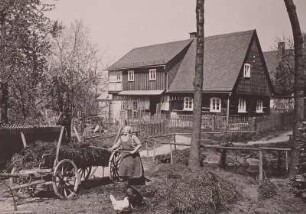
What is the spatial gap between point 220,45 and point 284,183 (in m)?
25.0

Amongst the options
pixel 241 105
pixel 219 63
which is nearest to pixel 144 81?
pixel 219 63

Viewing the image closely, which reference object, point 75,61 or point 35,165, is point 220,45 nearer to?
point 75,61

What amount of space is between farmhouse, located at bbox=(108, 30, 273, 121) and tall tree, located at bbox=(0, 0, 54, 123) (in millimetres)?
12161

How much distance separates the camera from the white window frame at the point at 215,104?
97.2ft

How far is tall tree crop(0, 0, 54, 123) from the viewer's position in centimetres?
1462

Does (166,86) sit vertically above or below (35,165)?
above

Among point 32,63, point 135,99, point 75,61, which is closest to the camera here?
point 32,63

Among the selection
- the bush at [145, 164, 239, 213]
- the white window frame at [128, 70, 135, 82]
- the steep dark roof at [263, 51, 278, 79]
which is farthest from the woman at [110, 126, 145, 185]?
the steep dark roof at [263, 51, 278, 79]

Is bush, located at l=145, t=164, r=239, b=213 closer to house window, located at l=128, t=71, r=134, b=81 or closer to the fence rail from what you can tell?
the fence rail

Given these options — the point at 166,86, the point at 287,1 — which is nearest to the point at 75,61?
the point at 166,86

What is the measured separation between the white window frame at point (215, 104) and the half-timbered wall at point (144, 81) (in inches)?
239

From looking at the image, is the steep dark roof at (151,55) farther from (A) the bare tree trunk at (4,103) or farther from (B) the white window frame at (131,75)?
(A) the bare tree trunk at (4,103)

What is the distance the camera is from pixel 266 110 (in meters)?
35.4

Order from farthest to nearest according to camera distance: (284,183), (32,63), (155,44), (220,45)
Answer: (155,44)
(220,45)
(32,63)
(284,183)
